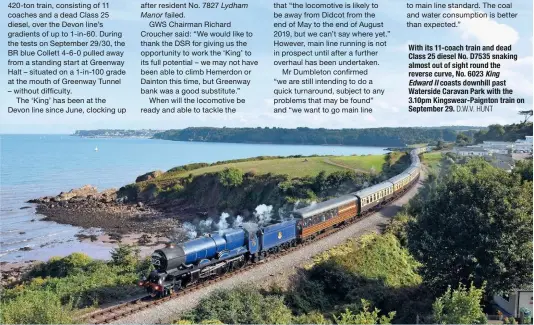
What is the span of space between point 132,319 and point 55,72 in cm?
1300

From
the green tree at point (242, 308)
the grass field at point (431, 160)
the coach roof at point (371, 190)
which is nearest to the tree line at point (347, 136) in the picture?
the grass field at point (431, 160)

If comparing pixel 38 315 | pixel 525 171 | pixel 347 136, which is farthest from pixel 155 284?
pixel 347 136

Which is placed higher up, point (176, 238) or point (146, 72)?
point (146, 72)

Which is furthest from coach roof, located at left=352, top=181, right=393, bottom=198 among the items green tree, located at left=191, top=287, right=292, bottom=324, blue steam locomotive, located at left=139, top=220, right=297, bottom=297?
green tree, located at left=191, top=287, right=292, bottom=324

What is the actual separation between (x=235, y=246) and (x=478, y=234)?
12464mm

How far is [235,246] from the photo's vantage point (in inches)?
953

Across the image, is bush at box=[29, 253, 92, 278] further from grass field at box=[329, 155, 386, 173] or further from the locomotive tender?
grass field at box=[329, 155, 386, 173]

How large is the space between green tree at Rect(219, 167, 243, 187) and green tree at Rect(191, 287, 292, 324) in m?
43.7

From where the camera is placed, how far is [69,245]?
48.9 metres

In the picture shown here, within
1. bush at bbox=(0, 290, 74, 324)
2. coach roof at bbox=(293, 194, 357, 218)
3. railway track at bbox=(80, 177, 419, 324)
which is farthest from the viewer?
coach roof at bbox=(293, 194, 357, 218)

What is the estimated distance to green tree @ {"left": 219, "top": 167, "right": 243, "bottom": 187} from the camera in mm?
65000

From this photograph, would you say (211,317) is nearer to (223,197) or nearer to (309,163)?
(223,197)

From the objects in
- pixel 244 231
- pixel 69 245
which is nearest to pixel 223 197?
pixel 69 245

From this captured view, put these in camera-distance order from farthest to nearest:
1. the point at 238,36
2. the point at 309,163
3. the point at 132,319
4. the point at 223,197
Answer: the point at 309,163, the point at 223,197, the point at 238,36, the point at 132,319
